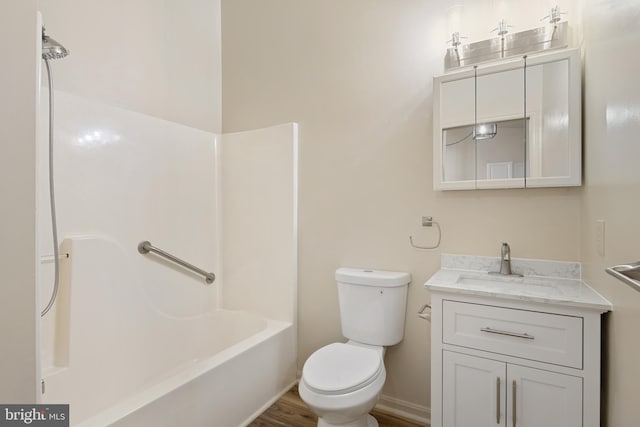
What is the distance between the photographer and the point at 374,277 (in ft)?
6.07

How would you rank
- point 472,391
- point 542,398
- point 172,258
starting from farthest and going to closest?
1. point 172,258
2. point 472,391
3. point 542,398

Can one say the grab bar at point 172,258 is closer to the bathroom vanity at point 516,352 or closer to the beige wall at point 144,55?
the beige wall at point 144,55

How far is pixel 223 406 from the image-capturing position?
171cm

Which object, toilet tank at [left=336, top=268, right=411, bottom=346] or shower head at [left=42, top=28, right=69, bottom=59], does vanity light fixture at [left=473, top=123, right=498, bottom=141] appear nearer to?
toilet tank at [left=336, top=268, right=411, bottom=346]

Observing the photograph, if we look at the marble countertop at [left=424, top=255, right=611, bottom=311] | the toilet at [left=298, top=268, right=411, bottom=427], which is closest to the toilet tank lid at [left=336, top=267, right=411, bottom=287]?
the toilet at [left=298, top=268, right=411, bottom=427]

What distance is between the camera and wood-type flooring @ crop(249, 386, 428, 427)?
1.86 m

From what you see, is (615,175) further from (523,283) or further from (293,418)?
(293,418)

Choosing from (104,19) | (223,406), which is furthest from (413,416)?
(104,19)

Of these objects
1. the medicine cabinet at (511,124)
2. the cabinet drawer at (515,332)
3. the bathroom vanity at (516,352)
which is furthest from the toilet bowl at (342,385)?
the medicine cabinet at (511,124)

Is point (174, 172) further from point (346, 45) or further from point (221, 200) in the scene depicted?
point (346, 45)

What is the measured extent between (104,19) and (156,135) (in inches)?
27.3

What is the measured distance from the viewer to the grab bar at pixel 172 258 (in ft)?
6.62

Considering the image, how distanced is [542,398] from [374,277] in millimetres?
880

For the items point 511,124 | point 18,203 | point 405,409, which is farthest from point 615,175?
point 18,203
